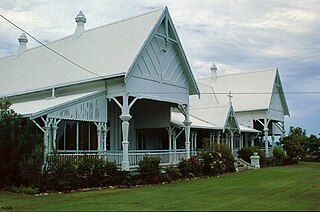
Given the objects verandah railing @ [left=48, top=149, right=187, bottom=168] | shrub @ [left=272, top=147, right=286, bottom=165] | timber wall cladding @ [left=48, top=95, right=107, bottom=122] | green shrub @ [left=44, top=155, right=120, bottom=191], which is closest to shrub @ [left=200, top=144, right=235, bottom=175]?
verandah railing @ [left=48, top=149, right=187, bottom=168]

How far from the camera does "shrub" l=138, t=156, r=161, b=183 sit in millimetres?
22516

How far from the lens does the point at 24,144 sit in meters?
19.7

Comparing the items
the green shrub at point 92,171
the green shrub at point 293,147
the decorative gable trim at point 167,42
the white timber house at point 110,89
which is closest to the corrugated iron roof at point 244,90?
the green shrub at point 293,147

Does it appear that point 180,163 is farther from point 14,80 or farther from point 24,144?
point 14,80

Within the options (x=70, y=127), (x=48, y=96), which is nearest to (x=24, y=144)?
(x=70, y=127)

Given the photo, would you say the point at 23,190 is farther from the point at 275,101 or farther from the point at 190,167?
the point at 275,101

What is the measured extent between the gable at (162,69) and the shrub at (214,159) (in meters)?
3.83

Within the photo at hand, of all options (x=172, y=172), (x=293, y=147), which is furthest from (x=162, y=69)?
(x=293, y=147)

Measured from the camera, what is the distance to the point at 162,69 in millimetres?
26250

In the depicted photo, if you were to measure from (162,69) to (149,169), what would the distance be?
6824 mm

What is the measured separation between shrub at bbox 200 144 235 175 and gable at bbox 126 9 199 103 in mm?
3835

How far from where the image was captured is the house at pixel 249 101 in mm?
43562

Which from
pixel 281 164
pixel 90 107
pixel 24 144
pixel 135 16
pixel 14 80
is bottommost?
pixel 281 164

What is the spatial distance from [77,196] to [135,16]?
546 inches
